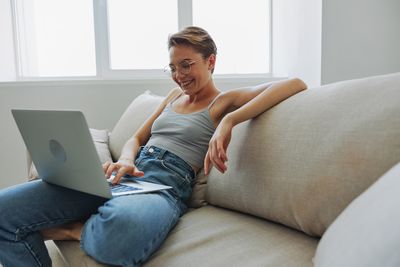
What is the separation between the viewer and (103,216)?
3.00 ft

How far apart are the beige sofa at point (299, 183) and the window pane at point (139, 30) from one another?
1.67 meters

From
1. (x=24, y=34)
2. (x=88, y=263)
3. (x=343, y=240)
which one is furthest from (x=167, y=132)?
(x=24, y=34)

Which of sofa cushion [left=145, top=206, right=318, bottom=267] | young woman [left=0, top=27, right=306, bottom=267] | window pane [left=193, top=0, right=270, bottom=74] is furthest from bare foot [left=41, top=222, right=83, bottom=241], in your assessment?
window pane [left=193, top=0, right=270, bottom=74]

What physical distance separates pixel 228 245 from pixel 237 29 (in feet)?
6.98

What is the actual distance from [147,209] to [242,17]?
2.14 m

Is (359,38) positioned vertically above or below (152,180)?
above

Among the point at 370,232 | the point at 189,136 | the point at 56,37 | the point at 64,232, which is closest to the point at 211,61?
the point at 189,136

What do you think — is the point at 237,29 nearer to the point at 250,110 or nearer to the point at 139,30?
the point at 139,30

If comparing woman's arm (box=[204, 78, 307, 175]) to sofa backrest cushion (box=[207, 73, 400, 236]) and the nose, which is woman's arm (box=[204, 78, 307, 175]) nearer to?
sofa backrest cushion (box=[207, 73, 400, 236])

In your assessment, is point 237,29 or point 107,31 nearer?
point 107,31

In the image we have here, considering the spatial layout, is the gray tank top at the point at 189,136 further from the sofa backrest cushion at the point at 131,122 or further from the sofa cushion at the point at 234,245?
the sofa backrest cushion at the point at 131,122

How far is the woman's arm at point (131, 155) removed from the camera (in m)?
1.15

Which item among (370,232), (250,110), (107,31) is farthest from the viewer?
(107,31)

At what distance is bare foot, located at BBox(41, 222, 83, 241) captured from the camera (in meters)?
1.05
